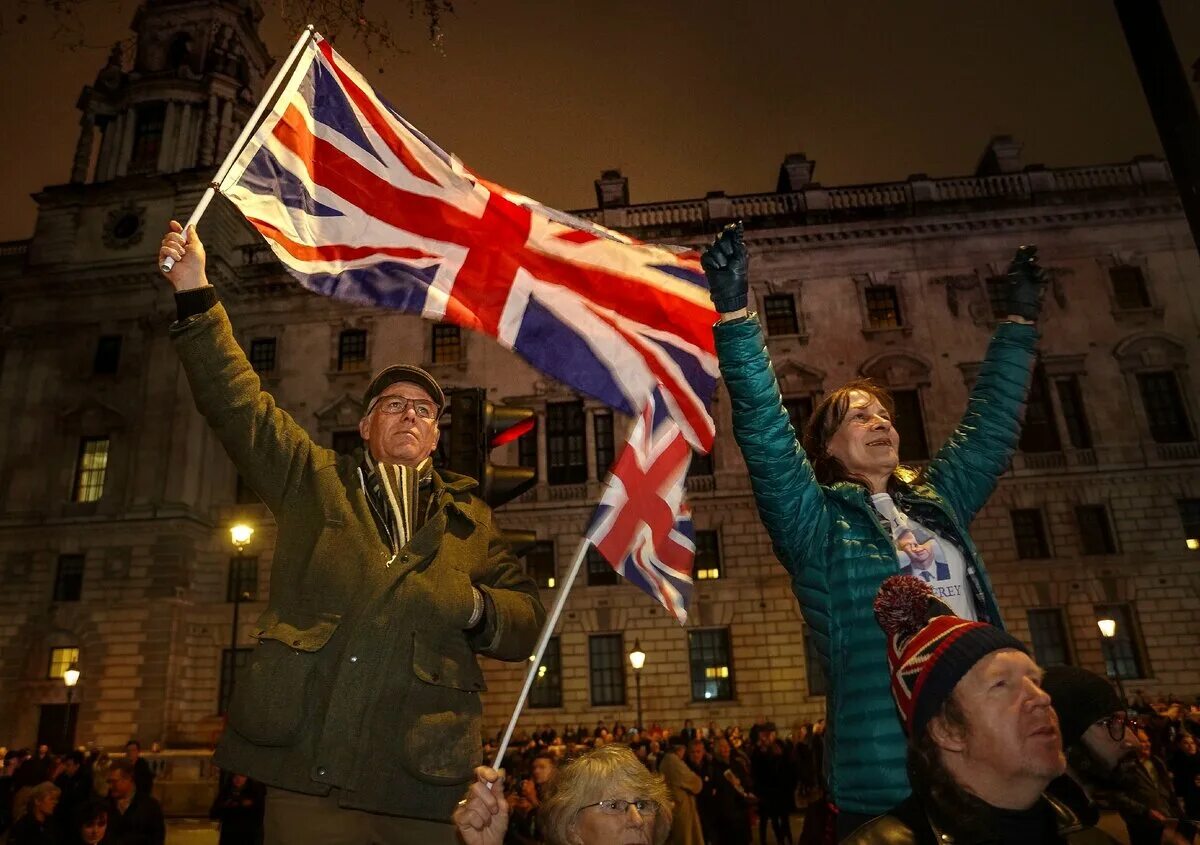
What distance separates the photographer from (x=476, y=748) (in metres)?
3.09

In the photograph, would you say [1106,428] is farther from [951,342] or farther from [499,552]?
[499,552]

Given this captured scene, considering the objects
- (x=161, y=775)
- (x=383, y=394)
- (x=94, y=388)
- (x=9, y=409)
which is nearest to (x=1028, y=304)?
(x=383, y=394)

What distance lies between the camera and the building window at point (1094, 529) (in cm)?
2391

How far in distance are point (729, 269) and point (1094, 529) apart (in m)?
26.1

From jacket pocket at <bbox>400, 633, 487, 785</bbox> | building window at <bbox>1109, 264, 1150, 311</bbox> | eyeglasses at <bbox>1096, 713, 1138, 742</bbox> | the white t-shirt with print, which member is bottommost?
eyeglasses at <bbox>1096, 713, 1138, 742</bbox>

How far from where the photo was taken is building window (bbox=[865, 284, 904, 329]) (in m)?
26.6

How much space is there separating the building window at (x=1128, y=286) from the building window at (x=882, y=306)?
6962mm

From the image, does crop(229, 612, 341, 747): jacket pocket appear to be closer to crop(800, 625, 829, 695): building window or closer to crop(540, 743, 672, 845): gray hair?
crop(540, 743, 672, 845): gray hair

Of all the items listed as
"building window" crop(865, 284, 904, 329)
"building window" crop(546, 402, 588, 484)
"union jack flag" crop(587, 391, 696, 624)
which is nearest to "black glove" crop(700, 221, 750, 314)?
"union jack flag" crop(587, 391, 696, 624)

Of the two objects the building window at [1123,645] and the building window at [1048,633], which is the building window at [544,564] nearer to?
the building window at [1048,633]

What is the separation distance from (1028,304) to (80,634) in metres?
30.0

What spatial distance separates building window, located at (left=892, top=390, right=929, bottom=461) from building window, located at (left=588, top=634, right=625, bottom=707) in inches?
442

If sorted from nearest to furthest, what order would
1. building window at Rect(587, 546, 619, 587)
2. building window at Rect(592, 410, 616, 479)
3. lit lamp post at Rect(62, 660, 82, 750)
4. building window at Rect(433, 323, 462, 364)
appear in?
lit lamp post at Rect(62, 660, 82, 750) → building window at Rect(587, 546, 619, 587) → building window at Rect(592, 410, 616, 479) → building window at Rect(433, 323, 462, 364)

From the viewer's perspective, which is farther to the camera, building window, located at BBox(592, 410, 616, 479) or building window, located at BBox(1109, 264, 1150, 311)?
building window, located at BBox(592, 410, 616, 479)
